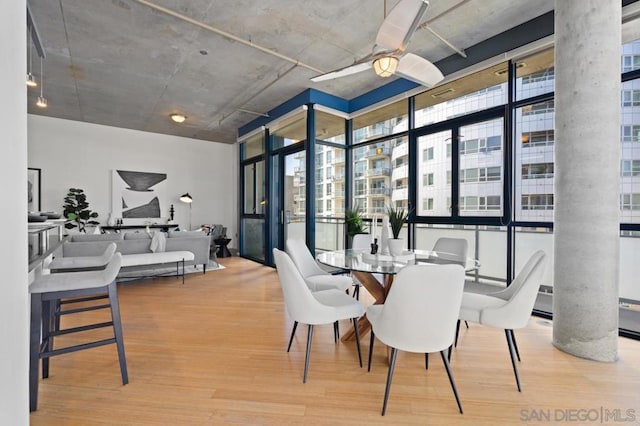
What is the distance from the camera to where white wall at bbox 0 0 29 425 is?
1043 mm

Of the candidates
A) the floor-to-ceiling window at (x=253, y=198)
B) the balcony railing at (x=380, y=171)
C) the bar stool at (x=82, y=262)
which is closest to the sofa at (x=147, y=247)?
the bar stool at (x=82, y=262)

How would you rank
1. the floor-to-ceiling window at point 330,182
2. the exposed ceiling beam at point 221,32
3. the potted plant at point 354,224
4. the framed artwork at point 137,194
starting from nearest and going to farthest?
the exposed ceiling beam at point 221,32
the potted plant at point 354,224
the floor-to-ceiling window at point 330,182
the framed artwork at point 137,194

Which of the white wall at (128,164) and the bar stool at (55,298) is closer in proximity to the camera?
the bar stool at (55,298)

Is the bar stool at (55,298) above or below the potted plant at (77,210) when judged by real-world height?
below

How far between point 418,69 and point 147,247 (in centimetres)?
464

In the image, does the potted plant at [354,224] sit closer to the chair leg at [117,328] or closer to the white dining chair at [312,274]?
the white dining chair at [312,274]

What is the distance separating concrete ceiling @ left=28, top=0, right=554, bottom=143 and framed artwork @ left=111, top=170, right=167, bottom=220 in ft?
6.45

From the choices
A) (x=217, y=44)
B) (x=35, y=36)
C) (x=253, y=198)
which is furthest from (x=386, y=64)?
(x=253, y=198)

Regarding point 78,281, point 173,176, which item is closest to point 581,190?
point 78,281

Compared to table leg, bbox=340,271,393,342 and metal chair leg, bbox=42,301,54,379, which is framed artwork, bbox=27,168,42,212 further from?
table leg, bbox=340,271,393,342

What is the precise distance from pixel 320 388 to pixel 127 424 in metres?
1.12

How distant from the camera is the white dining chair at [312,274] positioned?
9.70 ft

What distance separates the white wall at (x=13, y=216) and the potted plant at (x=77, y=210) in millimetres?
6375

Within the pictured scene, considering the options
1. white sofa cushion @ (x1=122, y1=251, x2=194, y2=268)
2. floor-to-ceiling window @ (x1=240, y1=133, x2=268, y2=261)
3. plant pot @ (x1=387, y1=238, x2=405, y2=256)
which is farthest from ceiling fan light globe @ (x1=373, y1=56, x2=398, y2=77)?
floor-to-ceiling window @ (x1=240, y1=133, x2=268, y2=261)
